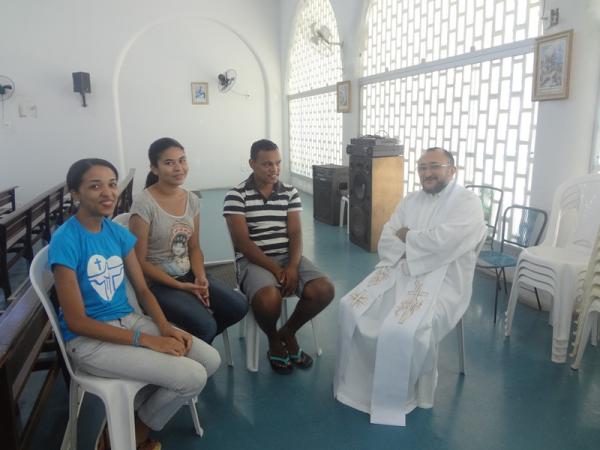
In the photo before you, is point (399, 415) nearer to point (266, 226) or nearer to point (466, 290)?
point (466, 290)

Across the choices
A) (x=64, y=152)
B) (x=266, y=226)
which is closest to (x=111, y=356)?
(x=266, y=226)

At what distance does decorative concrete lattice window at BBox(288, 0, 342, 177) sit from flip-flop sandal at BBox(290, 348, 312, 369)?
205 inches

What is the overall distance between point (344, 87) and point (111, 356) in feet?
18.0

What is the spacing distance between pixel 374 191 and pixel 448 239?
2324 millimetres

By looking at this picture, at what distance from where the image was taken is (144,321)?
1.78 meters

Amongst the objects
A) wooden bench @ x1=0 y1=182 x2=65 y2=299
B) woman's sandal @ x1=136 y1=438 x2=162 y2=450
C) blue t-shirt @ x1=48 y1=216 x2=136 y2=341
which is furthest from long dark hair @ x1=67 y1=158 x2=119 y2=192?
wooden bench @ x1=0 y1=182 x2=65 y2=299

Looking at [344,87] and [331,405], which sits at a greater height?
[344,87]

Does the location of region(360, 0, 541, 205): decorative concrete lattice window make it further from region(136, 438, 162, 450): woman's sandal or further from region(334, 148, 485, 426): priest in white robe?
region(136, 438, 162, 450): woman's sandal

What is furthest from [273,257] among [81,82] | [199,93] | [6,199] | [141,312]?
[199,93]

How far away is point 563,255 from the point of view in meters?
2.65

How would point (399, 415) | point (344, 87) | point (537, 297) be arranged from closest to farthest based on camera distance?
point (399, 415) → point (537, 297) → point (344, 87)

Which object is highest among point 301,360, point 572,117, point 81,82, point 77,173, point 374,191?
point 81,82

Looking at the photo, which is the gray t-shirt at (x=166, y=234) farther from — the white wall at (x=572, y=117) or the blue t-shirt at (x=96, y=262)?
the white wall at (x=572, y=117)

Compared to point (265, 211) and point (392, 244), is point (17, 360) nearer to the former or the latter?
point (265, 211)
